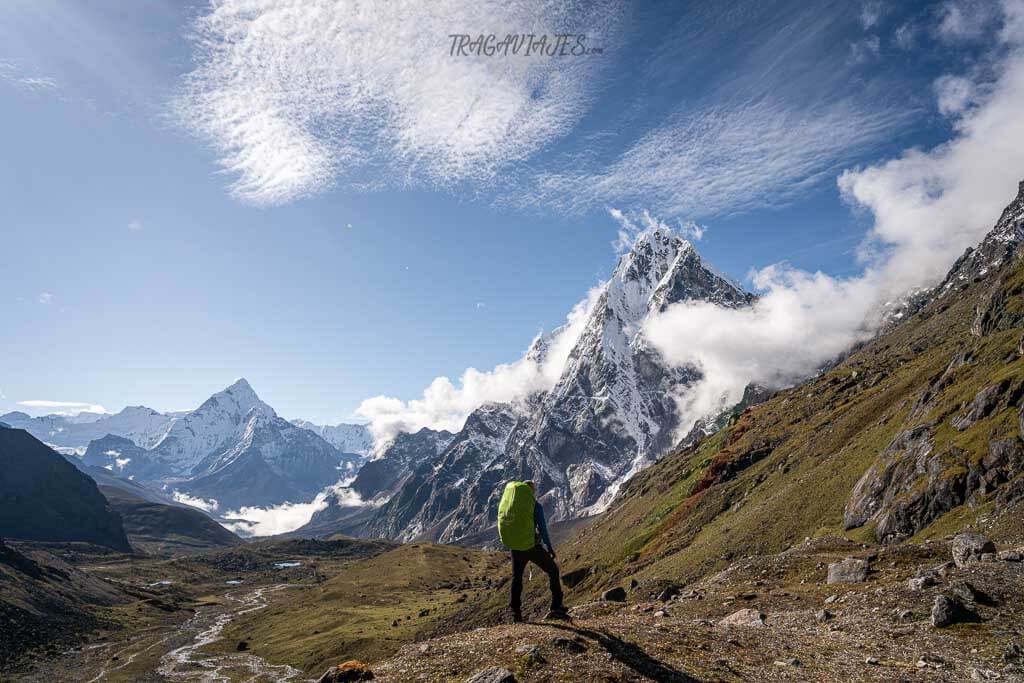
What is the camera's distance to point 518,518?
20469 millimetres

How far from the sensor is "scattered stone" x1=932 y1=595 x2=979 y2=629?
21.9m

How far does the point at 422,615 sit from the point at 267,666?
46.0 m

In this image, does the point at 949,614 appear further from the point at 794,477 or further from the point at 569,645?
the point at 794,477

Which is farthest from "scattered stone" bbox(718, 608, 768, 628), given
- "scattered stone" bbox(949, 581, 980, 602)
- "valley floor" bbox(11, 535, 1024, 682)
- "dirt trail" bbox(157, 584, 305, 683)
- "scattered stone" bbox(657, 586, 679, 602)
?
"dirt trail" bbox(157, 584, 305, 683)

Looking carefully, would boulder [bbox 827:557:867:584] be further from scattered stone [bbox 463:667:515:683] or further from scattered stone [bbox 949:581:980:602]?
scattered stone [bbox 463:667:515:683]

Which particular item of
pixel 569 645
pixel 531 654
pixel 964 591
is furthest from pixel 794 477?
pixel 531 654

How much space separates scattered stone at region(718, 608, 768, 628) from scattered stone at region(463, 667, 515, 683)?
592 inches

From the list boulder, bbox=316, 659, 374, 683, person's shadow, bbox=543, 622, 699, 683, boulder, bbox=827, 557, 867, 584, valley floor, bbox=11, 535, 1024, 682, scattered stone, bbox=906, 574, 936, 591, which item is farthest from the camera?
boulder, bbox=827, 557, 867, 584

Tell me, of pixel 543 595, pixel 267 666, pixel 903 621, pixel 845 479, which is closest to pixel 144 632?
pixel 267 666

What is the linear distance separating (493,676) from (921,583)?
22875 millimetres

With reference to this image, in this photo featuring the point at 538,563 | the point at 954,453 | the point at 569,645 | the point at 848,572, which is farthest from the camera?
the point at 954,453

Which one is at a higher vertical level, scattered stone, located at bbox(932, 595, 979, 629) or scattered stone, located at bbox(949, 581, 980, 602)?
scattered stone, located at bbox(949, 581, 980, 602)

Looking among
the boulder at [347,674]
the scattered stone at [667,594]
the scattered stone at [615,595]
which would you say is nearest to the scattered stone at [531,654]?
the boulder at [347,674]

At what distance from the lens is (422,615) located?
571 feet
